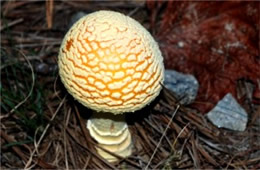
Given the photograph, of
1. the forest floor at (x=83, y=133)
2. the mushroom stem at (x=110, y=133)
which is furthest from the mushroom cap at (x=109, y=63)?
the forest floor at (x=83, y=133)

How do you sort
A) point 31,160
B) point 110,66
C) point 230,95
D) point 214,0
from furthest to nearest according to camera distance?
point 214,0, point 230,95, point 31,160, point 110,66

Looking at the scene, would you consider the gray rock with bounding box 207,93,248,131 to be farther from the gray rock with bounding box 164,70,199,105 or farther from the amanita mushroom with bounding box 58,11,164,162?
the amanita mushroom with bounding box 58,11,164,162

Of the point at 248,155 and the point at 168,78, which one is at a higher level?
the point at 168,78

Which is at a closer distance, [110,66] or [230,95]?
[110,66]

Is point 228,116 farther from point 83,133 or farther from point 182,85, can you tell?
point 83,133

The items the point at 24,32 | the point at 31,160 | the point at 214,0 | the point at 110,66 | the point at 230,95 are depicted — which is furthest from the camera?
the point at 24,32

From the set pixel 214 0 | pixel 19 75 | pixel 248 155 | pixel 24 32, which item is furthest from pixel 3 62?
pixel 248 155

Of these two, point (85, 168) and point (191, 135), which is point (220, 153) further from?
point (85, 168)
